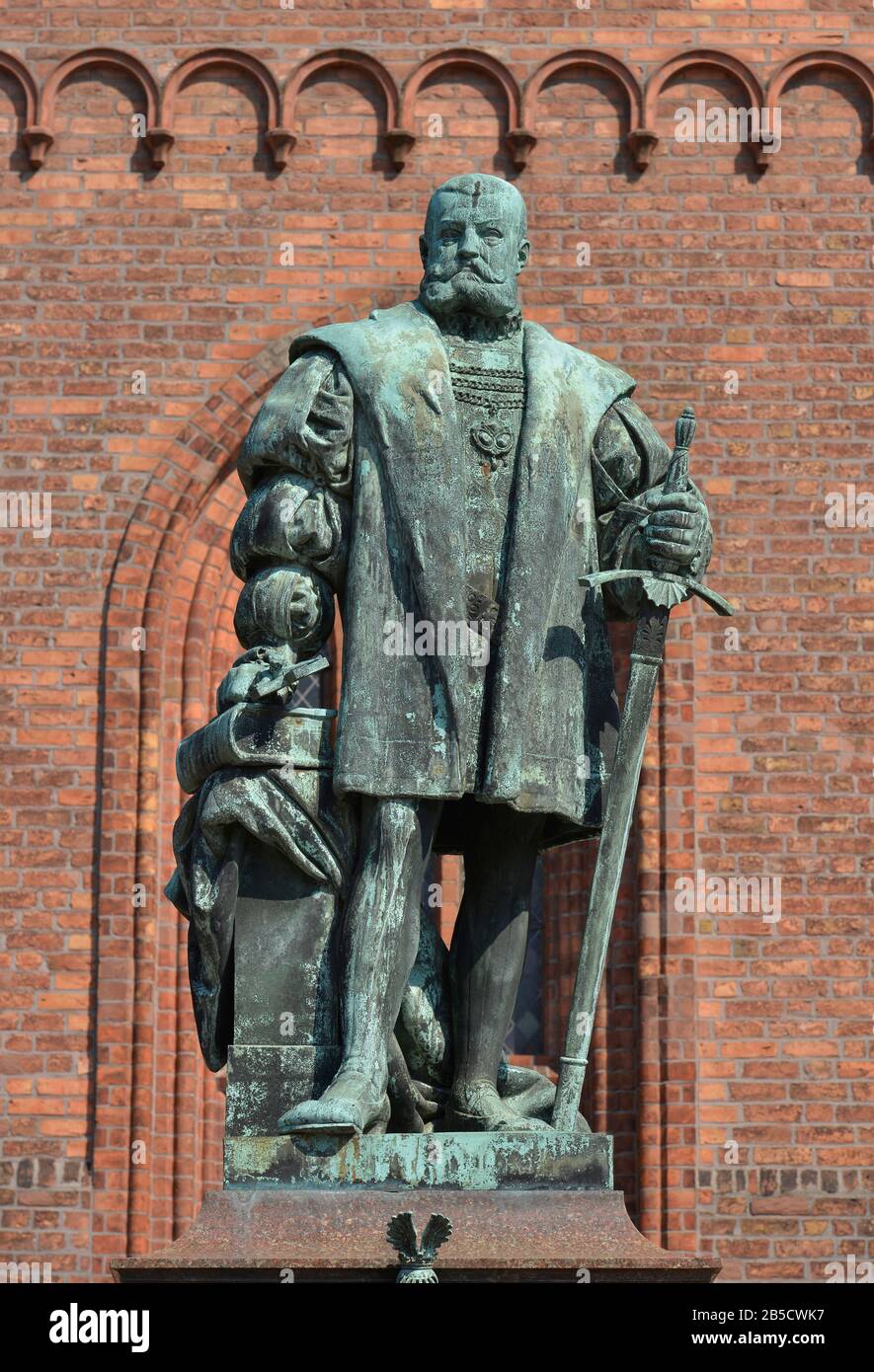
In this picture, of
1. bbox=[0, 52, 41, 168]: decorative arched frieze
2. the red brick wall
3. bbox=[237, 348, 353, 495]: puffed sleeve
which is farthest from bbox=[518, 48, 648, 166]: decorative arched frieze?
bbox=[237, 348, 353, 495]: puffed sleeve

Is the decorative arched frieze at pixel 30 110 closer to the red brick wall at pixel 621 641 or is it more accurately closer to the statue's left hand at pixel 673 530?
the red brick wall at pixel 621 641

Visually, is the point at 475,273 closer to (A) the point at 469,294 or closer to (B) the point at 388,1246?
(A) the point at 469,294

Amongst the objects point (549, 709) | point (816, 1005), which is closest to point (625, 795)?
point (549, 709)

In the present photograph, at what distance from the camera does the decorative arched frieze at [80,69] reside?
46.6 feet

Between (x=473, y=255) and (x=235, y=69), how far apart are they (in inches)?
297

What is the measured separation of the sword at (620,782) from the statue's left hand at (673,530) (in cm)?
3

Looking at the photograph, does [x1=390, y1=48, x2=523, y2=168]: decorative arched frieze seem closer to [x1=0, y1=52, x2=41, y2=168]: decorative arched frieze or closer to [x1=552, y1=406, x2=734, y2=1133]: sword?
[x1=0, y1=52, x2=41, y2=168]: decorative arched frieze

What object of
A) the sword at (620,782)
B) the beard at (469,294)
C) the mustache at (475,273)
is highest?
the mustache at (475,273)

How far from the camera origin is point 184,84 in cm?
1437

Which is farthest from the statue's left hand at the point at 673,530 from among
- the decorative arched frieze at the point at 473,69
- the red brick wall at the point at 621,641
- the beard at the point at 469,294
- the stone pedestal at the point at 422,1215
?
the decorative arched frieze at the point at 473,69

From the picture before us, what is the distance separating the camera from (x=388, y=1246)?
6.25 metres

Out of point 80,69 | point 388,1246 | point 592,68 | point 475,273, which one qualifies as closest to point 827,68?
point 592,68

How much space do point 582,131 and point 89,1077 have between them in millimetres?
5049

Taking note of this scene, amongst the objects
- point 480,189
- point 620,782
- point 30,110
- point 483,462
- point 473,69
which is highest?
point 473,69
